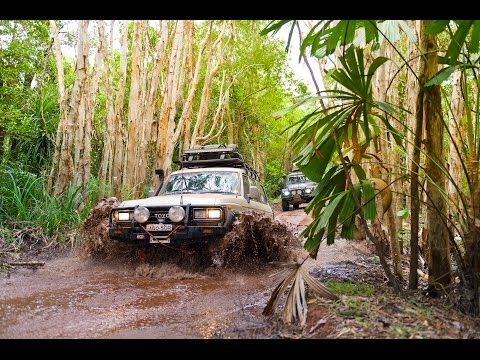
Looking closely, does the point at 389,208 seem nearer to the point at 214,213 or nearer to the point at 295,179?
the point at 214,213

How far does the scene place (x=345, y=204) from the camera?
404cm

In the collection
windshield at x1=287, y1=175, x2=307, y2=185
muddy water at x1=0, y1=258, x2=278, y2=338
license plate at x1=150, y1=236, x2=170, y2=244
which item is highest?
windshield at x1=287, y1=175, x2=307, y2=185

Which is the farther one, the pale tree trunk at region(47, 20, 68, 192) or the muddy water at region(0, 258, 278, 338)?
the pale tree trunk at region(47, 20, 68, 192)

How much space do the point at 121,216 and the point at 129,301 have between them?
1882mm

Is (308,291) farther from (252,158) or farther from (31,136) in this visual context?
(252,158)

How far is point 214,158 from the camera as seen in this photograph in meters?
8.37

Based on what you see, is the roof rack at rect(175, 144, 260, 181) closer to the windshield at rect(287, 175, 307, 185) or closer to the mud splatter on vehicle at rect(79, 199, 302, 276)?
the mud splatter on vehicle at rect(79, 199, 302, 276)

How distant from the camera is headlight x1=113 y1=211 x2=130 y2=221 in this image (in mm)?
5918

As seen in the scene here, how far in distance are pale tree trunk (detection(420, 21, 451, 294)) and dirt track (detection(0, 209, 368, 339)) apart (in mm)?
1669

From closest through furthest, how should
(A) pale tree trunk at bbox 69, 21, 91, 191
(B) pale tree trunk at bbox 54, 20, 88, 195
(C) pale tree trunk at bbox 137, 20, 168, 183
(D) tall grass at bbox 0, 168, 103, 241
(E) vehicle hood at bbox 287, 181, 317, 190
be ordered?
(D) tall grass at bbox 0, 168, 103, 241
(B) pale tree trunk at bbox 54, 20, 88, 195
(A) pale tree trunk at bbox 69, 21, 91, 191
(C) pale tree trunk at bbox 137, 20, 168, 183
(E) vehicle hood at bbox 287, 181, 317, 190

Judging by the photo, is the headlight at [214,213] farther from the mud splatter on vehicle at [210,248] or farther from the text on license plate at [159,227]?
the text on license plate at [159,227]

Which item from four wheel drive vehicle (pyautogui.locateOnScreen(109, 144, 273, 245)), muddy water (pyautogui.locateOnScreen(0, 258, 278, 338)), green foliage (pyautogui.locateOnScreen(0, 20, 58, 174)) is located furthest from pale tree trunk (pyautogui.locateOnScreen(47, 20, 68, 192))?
four wheel drive vehicle (pyautogui.locateOnScreen(109, 144, 273, 245))

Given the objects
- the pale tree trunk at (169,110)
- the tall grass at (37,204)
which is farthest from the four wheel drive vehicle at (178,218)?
the pale tree trunk at (169,110)
